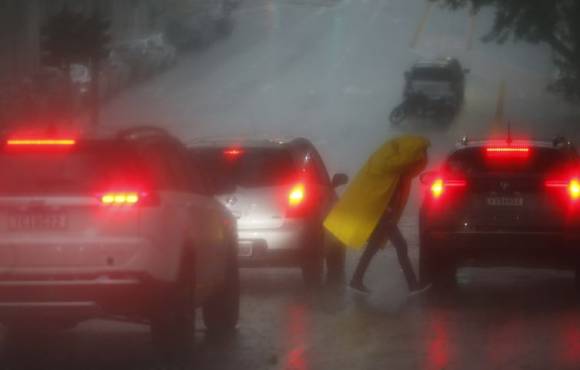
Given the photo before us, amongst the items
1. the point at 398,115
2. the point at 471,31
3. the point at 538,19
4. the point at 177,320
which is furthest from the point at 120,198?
the point at 471,31

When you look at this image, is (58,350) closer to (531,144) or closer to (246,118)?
(531,144)

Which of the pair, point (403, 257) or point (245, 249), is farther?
point (403, 257)

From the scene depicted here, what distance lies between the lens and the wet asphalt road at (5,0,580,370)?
12.7m

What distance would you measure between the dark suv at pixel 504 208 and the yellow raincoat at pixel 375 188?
531 mm

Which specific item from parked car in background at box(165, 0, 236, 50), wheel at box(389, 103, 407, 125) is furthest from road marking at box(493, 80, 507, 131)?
parked car in background at box(165, 0, 236, 50)

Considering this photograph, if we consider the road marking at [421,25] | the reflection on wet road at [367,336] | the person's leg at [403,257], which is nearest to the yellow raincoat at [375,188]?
the person's leg at [403,257]

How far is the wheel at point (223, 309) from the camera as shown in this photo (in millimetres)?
13867

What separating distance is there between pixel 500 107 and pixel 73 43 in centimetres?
1822

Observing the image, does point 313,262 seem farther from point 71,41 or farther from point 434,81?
point 434,81

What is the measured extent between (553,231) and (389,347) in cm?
383

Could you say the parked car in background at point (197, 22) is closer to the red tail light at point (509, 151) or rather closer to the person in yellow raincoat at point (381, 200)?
the person in yellow raincoat at point (381, 200)

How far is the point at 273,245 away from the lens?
57.5 ft

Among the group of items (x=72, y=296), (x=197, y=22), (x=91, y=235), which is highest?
(x=197, y=22)

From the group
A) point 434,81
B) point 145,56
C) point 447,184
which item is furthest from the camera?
point 145,56
